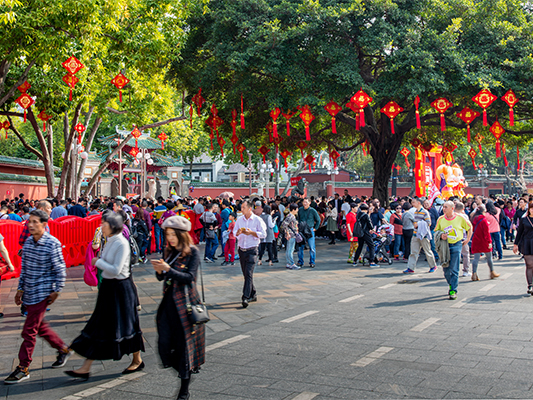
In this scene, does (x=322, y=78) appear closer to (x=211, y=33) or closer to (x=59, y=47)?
(x=211, y=33)

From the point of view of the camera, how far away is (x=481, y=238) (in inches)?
415

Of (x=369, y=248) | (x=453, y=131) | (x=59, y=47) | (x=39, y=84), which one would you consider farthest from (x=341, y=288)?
(x=453, y=131)

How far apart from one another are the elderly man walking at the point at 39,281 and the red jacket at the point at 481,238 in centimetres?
830

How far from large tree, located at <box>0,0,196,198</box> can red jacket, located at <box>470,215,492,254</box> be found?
9.89m

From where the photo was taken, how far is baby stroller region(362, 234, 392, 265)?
1316 centimetres

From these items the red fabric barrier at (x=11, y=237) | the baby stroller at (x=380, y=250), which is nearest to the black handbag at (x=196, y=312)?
the red fabric barrier at (x=11, y=237)

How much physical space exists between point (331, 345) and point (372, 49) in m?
12.7

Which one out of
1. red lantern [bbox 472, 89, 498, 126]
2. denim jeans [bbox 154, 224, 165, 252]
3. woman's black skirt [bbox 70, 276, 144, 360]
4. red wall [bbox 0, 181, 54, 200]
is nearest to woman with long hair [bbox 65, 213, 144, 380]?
woman's black skirt [bbox 70, 276, 144, 360]

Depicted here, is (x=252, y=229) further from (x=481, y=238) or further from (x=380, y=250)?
(x=380, y=250)

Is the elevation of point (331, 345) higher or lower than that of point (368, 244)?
lower

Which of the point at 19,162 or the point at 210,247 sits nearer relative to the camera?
the point at 210,247

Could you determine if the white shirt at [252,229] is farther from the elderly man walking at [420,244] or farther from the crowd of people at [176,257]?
the elderly man walking at [420,244]

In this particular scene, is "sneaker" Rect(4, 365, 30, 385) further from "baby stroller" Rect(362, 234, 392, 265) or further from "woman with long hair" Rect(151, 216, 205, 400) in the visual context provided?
"baby stroller" Rect(362, 234, 392, 265)

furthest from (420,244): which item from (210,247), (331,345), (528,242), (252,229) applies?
(331,345)
